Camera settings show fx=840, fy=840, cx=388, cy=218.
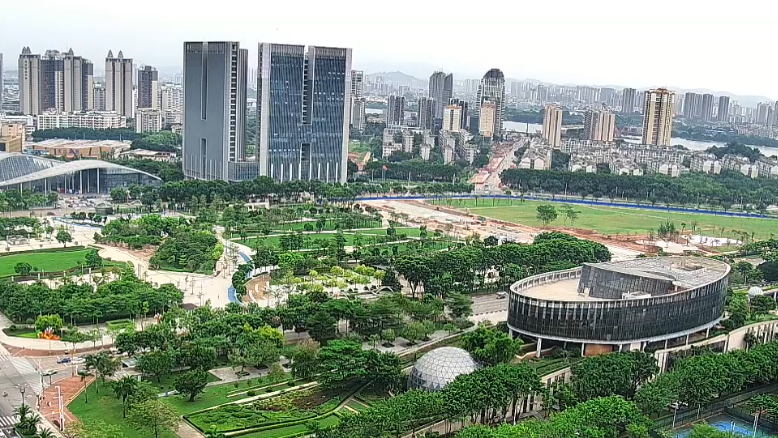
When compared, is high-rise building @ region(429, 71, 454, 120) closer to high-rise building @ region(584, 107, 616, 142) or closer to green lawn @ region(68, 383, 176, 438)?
high-rise building @ region(584, 107, 616, 142)

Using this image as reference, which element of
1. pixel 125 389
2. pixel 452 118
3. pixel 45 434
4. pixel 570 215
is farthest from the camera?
pixel 452 118

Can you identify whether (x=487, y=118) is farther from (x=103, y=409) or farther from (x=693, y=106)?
(x=103, y=409)

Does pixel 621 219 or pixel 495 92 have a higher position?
pixel 495 92

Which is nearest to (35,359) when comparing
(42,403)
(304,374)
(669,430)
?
(42,403)

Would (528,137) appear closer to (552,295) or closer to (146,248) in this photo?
(146,248)

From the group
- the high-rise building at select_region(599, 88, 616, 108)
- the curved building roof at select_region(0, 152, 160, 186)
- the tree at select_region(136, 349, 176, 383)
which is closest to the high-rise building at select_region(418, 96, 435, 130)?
the curved building roof at select_region(0, 152, 160, 186)

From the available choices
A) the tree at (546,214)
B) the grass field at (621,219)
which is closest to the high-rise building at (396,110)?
the grass field at (621,219)

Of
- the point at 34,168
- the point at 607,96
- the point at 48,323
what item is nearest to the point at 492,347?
the point at 48,323
